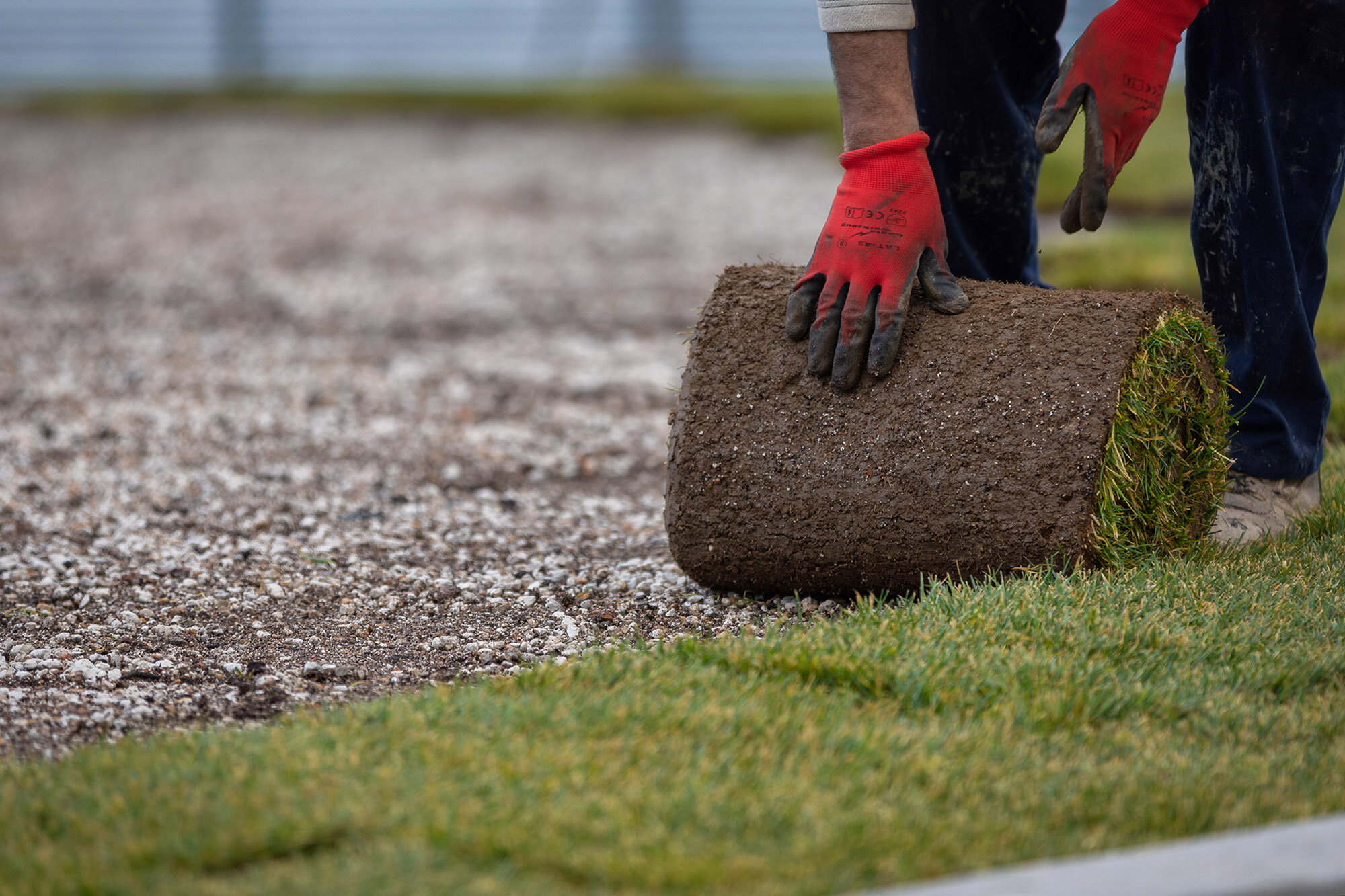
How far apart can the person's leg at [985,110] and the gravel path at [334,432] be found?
1.30 m

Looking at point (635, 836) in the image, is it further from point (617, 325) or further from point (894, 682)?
point (617, 325)

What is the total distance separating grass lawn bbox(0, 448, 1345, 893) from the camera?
1.72 metres

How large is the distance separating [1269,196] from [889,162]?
101 cm

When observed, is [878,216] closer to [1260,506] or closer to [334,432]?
[1260,506]

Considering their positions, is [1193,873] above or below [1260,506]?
above

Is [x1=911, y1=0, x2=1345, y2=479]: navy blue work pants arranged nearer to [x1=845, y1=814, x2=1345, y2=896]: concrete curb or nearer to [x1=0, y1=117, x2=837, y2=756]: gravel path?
[x1=0, y1=117, x2=837, y2=756]: gravel path

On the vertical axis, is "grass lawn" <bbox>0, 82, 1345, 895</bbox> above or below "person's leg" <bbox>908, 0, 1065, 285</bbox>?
below

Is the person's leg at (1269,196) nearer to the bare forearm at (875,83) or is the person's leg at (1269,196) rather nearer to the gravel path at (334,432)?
the bare forearm at (875,83)

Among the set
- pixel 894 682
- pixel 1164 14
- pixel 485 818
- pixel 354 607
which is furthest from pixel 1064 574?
pixel 354 607

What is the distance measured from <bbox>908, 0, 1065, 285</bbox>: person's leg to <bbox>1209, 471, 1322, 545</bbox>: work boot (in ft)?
2.98

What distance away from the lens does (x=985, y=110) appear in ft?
10.9

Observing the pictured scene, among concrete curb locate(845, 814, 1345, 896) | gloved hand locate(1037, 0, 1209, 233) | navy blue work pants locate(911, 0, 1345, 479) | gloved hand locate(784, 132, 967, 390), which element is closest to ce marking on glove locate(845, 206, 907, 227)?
gloved hand locate(784, 132, 967, 390)

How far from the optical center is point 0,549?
346 centimetres

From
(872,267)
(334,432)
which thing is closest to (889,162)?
(872,267)
